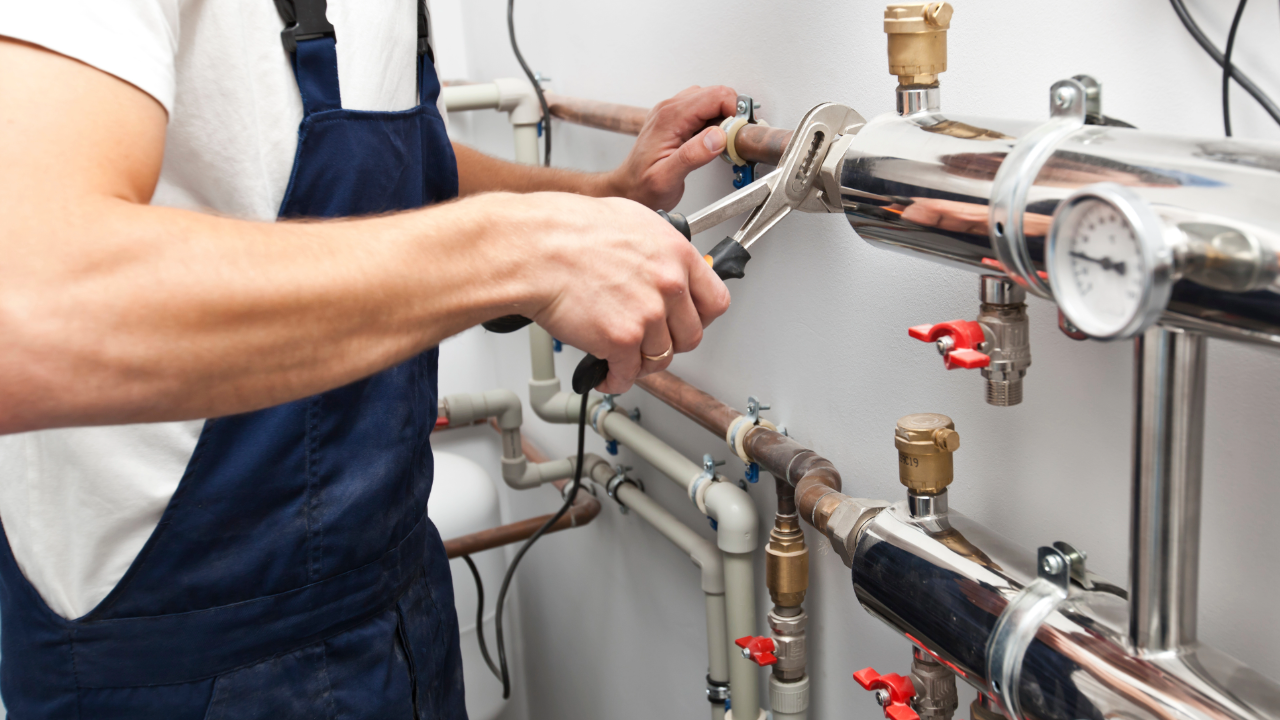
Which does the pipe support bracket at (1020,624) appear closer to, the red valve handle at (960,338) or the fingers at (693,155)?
the red valve handle at (960,338)

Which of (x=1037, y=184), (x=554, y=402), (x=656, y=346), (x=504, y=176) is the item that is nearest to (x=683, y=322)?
(x=656, y=346)

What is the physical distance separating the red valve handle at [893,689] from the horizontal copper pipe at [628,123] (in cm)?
35

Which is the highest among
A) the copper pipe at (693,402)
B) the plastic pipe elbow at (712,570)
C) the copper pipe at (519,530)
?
the copper pipe at (693,402)

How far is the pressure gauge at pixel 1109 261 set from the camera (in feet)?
1.07

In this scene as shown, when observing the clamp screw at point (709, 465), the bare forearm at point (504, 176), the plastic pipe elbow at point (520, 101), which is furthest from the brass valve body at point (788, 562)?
the plastic pipe elbow at point (520, 101)

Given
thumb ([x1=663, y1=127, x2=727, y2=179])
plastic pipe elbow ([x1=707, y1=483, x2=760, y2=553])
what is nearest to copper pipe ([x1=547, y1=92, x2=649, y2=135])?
thumb ([x1=663, y1=127, x2=727, y2=179])

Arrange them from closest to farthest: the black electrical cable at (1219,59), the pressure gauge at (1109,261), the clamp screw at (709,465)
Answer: the pressure gauge at (1109,261), the black electrical cable at (1219,59), the clamp screw at (709,465)

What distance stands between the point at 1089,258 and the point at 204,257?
36 cm

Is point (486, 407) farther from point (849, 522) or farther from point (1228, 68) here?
→ point (1228, 68)

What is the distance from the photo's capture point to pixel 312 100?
64cm

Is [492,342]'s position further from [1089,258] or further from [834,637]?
[1089,258]

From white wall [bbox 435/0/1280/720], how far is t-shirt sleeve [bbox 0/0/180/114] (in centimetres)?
44

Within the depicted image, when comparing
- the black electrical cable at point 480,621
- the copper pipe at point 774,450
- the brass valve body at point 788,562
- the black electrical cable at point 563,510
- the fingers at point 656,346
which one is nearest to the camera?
the fingers at point 656,346

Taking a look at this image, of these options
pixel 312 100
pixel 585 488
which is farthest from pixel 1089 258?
pixel 585 488
